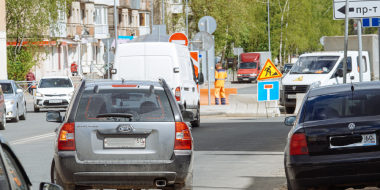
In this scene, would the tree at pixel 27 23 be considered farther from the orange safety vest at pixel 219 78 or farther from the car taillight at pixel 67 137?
the car taillight at pixel 67 137

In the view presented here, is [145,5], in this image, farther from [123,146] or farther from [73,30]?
[123,146]

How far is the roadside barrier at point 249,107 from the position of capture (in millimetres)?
23938

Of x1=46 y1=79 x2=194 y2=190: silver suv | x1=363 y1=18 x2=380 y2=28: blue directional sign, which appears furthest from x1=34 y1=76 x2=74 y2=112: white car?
x1=46 y1=79 x2=194 y2=190: silver suv

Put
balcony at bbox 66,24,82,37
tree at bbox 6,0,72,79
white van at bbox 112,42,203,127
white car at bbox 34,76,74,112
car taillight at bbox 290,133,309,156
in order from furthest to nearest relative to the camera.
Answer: balcony at bbox 66,24,82,37 → tree at bbox 6,0,72,79 → white car at bbox 34,76,74,112 → white van at bbox 112,42,203,127 → car taillight at bbox 290,133,309,156

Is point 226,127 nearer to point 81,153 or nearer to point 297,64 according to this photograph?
point 297,64

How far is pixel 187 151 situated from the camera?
7.47 metres

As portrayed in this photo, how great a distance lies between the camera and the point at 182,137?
24.5 ft

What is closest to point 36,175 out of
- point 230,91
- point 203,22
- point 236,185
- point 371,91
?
point 236,185

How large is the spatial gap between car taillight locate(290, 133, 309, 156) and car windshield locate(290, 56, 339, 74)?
58.8 feet

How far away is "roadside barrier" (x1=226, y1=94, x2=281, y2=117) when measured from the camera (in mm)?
23938

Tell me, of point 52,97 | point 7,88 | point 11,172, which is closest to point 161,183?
point 11,172

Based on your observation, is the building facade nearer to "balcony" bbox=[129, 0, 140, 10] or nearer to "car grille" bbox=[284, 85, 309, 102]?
"balcony" bbox=[129, 0, 140, 10]

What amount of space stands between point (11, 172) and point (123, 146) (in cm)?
373

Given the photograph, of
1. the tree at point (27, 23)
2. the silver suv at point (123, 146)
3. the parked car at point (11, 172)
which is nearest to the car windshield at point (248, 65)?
the tree at point (27, 23)
